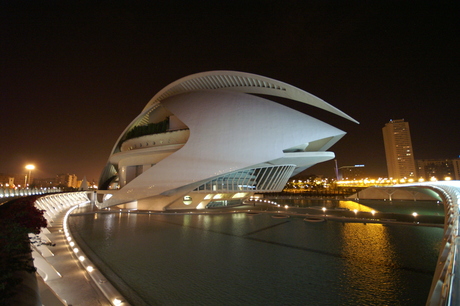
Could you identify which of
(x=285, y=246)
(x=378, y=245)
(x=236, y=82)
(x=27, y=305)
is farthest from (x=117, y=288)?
(x=236, y=82)

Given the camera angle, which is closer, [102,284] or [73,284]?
[102,284]

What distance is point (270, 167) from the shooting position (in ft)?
56.1

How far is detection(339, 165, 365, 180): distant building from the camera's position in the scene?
134 m

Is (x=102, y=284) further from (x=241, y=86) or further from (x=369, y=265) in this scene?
(x=241, y=86)

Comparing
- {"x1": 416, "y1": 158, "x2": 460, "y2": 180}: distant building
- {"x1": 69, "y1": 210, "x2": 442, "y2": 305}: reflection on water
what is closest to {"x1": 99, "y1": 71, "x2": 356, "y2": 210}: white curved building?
{"x1": 69, "y1": 210, "x2": 442, "y2": 305}: reflection on water

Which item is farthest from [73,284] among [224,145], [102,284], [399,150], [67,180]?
[67,180]

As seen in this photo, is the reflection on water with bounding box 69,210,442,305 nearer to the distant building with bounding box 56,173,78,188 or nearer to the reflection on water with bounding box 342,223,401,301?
the reflection on water with bounding box 342,223,401,301

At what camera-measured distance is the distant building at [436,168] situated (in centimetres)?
8056

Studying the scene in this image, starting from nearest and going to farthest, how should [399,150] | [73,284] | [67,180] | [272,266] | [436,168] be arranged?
[73,284] → [272,266] → [436,168] → [399,150] → [67,180]

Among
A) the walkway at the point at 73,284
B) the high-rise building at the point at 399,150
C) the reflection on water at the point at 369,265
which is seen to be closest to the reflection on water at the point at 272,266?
the reflection on water at the point at 369,265

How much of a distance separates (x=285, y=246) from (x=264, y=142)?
933 centimetres

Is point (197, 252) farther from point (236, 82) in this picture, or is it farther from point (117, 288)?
point (236, 82)

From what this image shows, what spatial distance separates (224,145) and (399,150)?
332ft

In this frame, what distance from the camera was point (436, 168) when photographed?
281ft
